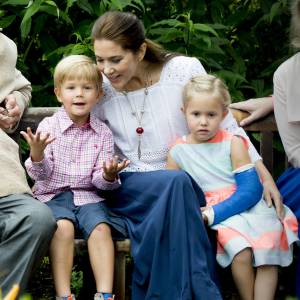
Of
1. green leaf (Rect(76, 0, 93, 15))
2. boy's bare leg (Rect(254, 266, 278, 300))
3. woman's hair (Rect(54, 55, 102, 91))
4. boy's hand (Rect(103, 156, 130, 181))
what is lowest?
boy's bare leg (Rect(254, 266, 278, 300))

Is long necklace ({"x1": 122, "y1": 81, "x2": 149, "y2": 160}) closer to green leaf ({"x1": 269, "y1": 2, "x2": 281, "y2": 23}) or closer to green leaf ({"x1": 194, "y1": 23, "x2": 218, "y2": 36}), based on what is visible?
green leaf ({"x1": 194, "y1": 23, "x2": 218, "y2": 36})

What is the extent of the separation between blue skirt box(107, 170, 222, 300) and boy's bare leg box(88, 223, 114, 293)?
11cm

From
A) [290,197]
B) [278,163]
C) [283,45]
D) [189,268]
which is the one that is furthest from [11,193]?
[283,45]

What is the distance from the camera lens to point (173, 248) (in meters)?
3.96

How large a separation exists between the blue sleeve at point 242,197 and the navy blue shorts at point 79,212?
0.51 metres

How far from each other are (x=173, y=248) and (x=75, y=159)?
72 centimetres

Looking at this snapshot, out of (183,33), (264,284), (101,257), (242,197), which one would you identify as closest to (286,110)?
(242,197)

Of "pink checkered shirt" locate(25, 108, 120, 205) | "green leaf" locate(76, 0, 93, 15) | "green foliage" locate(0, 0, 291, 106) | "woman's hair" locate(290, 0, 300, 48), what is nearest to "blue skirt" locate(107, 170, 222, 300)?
"pink checkered shirt" locate(25, 108, 120, 205)

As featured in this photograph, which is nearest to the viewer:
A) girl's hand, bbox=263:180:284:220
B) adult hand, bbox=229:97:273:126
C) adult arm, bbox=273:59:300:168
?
girl's hand, bbox=263:180:284:220

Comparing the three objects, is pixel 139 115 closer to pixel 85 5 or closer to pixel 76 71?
pixel 76 71

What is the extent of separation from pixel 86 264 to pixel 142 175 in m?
0.55

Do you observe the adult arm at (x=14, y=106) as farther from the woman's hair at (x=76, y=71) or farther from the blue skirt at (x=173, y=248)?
the blue skirt at (x=173, y=248)

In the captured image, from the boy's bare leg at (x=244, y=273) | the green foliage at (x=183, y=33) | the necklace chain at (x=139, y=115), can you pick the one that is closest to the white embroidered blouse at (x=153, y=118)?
the necklace chain at (x=139, y=115)

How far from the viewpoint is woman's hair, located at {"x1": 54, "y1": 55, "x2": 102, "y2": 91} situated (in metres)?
4.33
